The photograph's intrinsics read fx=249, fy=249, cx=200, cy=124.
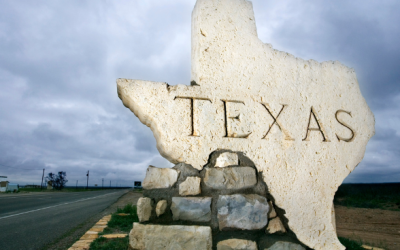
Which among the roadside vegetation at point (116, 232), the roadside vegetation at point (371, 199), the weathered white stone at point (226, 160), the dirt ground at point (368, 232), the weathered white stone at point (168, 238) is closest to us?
the weathered white stone at point (168, 238)

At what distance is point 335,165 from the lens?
2117mm

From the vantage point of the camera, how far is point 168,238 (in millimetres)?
1639

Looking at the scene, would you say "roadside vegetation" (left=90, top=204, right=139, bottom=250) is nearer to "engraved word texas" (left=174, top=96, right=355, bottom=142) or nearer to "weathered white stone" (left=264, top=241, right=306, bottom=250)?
"weathered white stone" (left=264, top=241, right=306, bottom=250)

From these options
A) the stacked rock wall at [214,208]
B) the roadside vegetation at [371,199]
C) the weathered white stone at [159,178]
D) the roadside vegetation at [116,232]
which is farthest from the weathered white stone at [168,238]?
the roadside vegetation at [371,199]

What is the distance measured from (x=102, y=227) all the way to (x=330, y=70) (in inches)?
185

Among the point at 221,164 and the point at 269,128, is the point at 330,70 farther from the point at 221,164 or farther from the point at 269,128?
the point at 221,164

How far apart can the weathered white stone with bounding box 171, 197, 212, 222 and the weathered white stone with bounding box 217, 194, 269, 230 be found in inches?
3.8

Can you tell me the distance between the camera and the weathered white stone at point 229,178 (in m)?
1.81

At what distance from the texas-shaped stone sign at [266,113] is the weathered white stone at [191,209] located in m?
0.27

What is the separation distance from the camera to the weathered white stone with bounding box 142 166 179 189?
5.82ft

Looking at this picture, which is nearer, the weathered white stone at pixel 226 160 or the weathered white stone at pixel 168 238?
the weathered white stone at pixel 168 238

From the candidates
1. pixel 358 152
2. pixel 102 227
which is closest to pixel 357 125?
pixel 358 152

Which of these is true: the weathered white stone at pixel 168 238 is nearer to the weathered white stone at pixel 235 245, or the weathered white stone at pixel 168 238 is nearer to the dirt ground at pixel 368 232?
the weathered white stone at pixel 235 245

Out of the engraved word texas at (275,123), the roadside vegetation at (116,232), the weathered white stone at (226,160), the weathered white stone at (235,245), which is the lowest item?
the roadside vegetation at (116,232)
